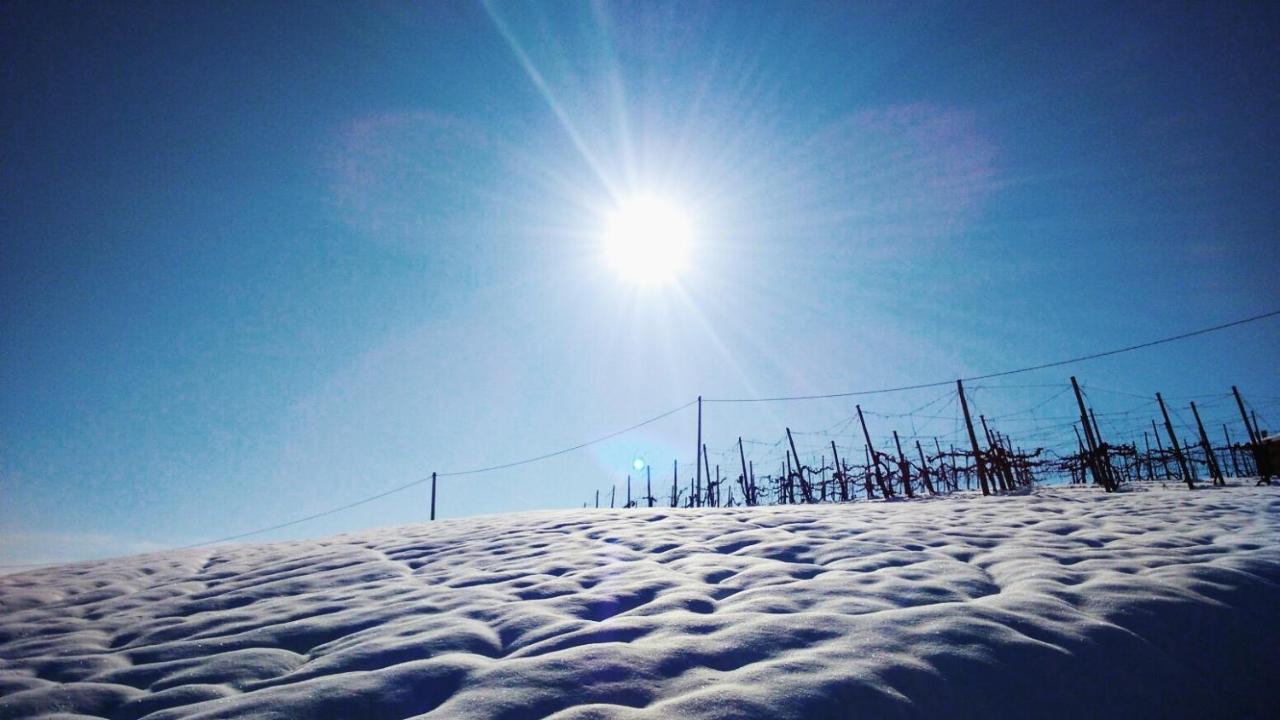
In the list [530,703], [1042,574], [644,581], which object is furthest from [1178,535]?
[530,703]

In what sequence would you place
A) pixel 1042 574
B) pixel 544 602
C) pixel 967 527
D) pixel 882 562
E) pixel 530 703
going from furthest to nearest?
pixel 967 527 → pixel 882 562 → pixel 1042 574 → pixel 544 602 → pixel 530 703

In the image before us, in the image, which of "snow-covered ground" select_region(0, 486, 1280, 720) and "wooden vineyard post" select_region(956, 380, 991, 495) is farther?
"wooden vineyard post" select_region(956, 380, 991, 495)

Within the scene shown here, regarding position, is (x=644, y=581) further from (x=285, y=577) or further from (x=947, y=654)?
(x=285, y=577)

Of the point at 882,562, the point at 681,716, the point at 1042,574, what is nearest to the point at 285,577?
the point at 681,716

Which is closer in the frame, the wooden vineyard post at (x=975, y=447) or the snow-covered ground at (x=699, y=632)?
the snow-covered ground at (x=699, y=632)

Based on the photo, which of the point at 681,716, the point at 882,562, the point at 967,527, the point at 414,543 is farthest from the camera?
the point at 414,543

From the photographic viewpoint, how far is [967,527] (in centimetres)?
506

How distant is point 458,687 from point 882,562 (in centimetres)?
287

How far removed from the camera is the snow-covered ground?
1.72 metres

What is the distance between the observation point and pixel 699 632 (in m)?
2.17

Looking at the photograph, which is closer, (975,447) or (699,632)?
(699,632)

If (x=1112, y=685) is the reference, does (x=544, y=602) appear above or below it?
above

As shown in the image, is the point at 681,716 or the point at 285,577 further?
the point at 285,577

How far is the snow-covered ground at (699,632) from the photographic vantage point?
172cm
